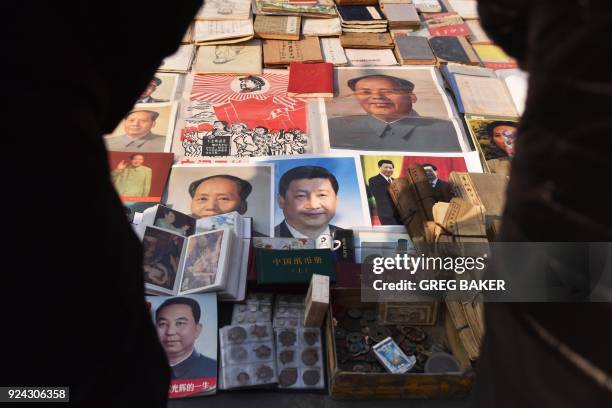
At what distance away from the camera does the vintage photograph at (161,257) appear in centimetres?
149

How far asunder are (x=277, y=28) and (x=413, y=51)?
27.7 inches

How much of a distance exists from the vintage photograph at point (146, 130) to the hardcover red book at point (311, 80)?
1.79 ft

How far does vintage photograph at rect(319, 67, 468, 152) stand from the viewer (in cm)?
213

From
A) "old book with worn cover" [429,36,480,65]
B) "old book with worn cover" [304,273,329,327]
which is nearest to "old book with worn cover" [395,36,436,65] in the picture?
"old book with worn cover" [429,36,480,65]

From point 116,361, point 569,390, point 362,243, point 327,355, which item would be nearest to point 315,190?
point 362,243

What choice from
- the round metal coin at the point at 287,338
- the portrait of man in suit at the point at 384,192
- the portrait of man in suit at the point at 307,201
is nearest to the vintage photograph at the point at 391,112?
the portrait of man in suit at the point at 384,192

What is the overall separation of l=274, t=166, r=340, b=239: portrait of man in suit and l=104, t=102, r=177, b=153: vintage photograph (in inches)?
20.5

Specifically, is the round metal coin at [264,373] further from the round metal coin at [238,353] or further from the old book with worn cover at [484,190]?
the old book with worn cover at [484,190]

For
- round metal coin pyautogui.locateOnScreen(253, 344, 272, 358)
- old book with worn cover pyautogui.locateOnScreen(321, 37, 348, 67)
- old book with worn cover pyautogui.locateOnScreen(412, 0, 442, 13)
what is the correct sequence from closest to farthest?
round metal coin pyautogui.locateOnScreen(253, 344, 272, 358) → old book with worn cover pyautogui.locateOnScreen(321, 37, 348, 67) → old book with worn cover pyautogui.locateOnScreen(412, 0, 442, 13)

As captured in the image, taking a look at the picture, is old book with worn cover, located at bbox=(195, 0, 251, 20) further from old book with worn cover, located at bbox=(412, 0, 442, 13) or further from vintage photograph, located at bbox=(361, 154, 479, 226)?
vintage photograph, located at bbox=(361, 154, 479, 226)

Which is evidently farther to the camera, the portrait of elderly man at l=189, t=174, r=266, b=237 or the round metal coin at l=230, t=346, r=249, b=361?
the portrait of elderly man at l=189, t=174, r=266, b=237

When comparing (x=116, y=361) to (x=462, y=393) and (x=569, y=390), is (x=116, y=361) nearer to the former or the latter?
(x=569, y=390)

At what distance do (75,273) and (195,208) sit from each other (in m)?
1.24

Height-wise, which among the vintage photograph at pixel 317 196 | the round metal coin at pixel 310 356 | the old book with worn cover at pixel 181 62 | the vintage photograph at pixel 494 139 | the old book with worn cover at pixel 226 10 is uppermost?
the old book with worn cover at pixel 226 10
